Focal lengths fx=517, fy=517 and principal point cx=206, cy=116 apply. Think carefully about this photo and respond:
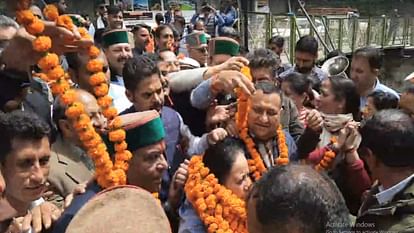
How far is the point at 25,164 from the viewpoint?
6.99 feet

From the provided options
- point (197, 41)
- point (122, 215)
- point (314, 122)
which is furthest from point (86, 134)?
point (197, 41)

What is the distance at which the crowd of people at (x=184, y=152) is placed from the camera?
1.58m

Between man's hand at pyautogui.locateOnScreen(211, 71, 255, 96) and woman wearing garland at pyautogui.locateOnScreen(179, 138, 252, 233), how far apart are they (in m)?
0.28

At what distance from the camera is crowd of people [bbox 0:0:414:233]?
62.2 inches

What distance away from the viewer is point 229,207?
2.42 meters

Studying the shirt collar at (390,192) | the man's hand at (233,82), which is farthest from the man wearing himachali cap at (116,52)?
the shirt collar at (390,192)

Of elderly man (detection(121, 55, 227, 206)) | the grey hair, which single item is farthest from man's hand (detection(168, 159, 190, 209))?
the grey hair

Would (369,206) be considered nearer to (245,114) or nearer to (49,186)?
(245,114)

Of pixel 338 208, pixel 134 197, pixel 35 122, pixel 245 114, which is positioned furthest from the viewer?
pixel 245 114

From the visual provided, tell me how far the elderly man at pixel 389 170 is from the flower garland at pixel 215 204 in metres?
0.55

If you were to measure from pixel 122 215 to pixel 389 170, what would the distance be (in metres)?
1.48

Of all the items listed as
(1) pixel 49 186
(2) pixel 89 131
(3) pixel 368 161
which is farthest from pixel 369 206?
(1) pixel 49 186

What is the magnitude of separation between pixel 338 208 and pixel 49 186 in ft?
5.05

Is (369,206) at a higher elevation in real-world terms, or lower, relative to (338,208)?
lower
